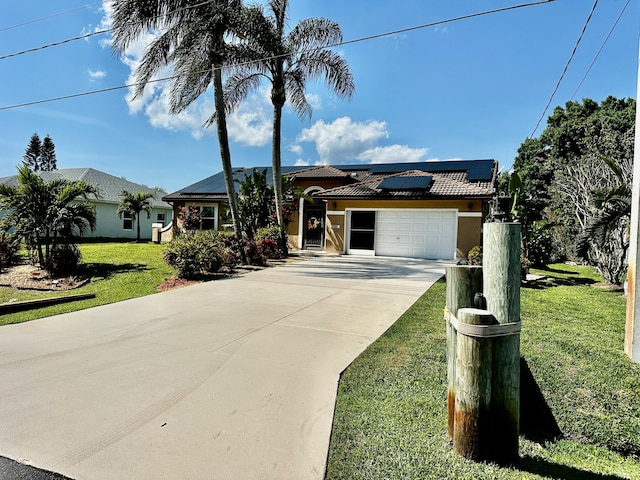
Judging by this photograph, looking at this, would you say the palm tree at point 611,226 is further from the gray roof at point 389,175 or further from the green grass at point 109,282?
the green grass at point 109,282

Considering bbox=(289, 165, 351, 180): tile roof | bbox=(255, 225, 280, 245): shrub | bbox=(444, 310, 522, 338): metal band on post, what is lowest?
bbox=(444, 310, 522, 338): metal band on post

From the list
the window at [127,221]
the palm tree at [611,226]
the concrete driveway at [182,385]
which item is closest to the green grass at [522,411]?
the concrete driveway at [182,385]

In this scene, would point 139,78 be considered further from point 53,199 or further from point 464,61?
point 464,61

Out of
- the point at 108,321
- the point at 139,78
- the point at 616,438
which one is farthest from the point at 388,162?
the point at 616,438

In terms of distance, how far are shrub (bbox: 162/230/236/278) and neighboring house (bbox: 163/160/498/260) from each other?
28.3 feet

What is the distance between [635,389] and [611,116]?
30.3 m

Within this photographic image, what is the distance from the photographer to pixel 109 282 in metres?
10.3

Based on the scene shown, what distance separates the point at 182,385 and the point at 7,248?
36.5 ft

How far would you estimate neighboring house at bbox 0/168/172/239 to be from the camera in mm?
24625

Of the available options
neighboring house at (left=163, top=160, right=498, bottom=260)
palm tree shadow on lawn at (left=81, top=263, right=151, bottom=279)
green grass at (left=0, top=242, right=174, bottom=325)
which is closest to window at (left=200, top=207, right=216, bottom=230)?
neighboring house at (left=163, top=160, right=498, bottom=260)

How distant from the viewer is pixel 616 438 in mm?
3258

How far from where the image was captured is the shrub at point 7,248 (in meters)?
11.2

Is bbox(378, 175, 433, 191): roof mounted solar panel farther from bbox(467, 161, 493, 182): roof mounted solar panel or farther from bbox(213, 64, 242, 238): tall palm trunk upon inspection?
bbox(213, 64, 242, 238): tall palm trunk

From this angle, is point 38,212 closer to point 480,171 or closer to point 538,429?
point 538,429
